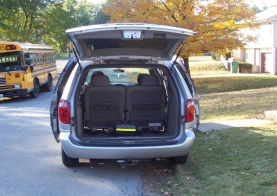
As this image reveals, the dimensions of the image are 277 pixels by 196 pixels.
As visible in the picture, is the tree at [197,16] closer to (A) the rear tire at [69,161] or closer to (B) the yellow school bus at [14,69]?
(B) the yellow school bus at [14,69]

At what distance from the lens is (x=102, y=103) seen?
6.73m

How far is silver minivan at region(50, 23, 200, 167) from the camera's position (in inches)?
213

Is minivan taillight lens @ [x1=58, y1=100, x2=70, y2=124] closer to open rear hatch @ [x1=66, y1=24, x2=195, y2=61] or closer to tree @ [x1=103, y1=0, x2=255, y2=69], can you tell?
open rear hatch @ [x1=66, y1=24, x2=195, y2=61]

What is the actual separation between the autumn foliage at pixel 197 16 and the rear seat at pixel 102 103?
11764mm

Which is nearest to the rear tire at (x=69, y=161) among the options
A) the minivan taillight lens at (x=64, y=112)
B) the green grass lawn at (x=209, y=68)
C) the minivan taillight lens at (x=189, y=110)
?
the minivan taillight lens at (x=64, y=112)

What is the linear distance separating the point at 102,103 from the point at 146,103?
0.75 metres

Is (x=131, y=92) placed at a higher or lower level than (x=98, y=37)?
lower

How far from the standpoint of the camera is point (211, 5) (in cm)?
1856

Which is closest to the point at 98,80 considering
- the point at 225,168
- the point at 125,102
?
the point at 125,102

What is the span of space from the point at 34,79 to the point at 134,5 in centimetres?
583

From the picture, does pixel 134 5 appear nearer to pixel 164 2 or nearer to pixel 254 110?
pixel 164 2

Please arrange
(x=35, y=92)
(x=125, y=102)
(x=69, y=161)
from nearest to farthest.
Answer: (x=69, y=161), (x=125, y=102), (x=35, y=92)

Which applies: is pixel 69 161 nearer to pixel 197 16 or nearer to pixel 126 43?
pixel 126 43

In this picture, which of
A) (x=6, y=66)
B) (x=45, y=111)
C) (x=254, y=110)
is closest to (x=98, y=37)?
(x=254, y=110)
